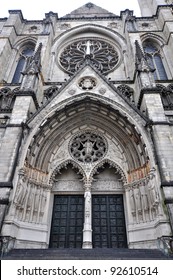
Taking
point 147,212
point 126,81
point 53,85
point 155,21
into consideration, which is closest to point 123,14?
point 155,21

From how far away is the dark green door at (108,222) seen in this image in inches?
307

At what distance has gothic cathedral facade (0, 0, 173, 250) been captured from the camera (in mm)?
Result: 7078

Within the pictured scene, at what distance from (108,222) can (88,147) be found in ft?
10.9

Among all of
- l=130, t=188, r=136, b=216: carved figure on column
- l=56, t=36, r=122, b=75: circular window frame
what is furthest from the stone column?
l=56, t=36, r=122, b=75: circular window frame

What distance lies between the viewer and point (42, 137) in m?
8.93

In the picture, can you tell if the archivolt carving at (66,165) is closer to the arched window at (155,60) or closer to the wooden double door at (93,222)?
the wooden double door at (93,222)

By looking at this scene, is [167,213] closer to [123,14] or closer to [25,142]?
[25,142]

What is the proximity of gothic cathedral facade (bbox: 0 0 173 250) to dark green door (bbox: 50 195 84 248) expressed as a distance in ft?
0.12

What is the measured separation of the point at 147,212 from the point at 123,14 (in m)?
15.6

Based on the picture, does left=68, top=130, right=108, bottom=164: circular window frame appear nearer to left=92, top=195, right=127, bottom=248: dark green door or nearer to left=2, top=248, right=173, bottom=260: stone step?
left=92, top=195, right=127, bottom=248: dark green door

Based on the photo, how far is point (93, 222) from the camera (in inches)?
323

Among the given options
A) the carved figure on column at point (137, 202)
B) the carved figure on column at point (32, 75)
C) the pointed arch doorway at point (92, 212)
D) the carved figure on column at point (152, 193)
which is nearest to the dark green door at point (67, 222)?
the pointed arch doorway at point (92, 212)

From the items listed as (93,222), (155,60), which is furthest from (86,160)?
(155,60)

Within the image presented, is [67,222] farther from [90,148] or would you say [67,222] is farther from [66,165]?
[90,148]
